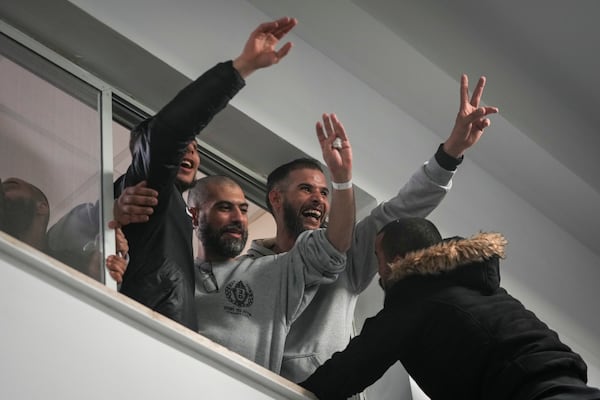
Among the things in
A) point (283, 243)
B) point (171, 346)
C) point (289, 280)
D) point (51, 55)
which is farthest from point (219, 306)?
point (51, 55)

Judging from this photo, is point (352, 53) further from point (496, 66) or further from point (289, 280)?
point (289, 280)

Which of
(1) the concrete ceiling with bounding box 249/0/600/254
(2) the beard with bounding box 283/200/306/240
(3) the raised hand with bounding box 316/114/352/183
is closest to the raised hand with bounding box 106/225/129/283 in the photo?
(3) the raised hand with bounding box 316/114/352/183

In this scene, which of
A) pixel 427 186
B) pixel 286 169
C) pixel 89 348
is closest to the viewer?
pixel 89 348

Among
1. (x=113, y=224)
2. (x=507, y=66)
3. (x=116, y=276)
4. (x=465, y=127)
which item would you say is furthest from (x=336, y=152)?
(x=507, y=66)

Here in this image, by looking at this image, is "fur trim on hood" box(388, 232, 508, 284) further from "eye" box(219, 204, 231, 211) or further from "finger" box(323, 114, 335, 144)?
"eye" box(219, 204, 231, 211)

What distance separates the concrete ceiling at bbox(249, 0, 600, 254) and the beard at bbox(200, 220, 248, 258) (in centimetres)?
100

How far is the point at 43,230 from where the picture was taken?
3029 mm

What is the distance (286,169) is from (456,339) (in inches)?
54.1

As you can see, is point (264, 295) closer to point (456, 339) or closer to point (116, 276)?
point (116, 276)

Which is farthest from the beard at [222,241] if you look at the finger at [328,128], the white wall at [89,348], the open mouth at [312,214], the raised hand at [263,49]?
the white wall at [89,348]

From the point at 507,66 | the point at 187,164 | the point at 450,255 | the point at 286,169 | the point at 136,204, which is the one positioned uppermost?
the point at 507,66

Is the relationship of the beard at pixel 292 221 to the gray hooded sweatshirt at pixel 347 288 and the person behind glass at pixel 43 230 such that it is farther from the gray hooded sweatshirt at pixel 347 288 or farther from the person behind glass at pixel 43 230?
the person behind glass at pixel 43 230

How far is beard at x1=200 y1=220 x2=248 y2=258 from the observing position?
393 centimetres

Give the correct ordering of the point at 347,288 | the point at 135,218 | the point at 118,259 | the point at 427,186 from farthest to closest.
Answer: the point at 347,288 → the point at 427,186 → the point at 135,218 → the point at 118,259
